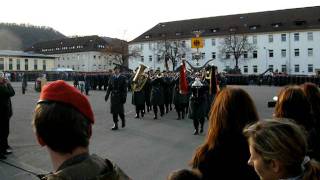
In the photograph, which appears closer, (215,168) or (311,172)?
(311,172)

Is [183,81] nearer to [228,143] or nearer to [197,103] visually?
[197,103]

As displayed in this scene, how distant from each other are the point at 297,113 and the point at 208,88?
367 inches

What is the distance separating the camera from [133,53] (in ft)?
333

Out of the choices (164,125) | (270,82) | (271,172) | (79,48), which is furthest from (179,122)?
(79,48)

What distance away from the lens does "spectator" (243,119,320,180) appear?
241 centimetres

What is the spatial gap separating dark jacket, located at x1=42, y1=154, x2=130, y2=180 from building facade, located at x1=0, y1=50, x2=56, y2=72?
330 feet

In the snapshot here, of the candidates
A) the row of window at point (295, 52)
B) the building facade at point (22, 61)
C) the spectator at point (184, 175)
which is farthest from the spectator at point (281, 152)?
the building facade at point (22, 61)

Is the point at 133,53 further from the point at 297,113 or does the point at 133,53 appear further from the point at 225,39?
the point at 297,113

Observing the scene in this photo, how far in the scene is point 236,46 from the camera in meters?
86.2

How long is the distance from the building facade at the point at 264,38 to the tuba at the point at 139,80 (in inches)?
2580

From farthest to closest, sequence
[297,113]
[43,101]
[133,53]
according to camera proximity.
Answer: [133,53], [297,113], [43,101]

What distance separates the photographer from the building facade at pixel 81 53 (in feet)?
406

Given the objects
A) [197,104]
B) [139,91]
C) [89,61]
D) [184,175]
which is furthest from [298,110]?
[89,61]

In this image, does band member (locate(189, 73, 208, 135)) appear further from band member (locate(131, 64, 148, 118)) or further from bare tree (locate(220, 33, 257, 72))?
bare tree (locate(220, 33, 257, 72))
